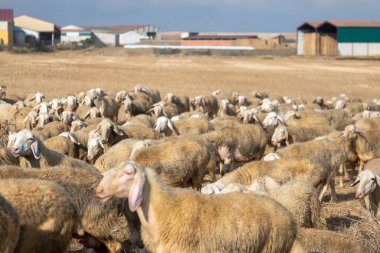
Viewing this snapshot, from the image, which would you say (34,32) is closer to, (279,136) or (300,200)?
(279,136)

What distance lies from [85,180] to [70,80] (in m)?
29.9

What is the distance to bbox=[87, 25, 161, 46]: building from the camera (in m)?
131

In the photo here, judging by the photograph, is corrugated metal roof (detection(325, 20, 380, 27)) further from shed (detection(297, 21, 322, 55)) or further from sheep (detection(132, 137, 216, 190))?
sheep (detection(132, 137, 216, 190))

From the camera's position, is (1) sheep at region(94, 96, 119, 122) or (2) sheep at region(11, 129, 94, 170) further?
(1) sheep at region(94, 96, 119, 122)

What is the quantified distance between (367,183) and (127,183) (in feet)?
17.5

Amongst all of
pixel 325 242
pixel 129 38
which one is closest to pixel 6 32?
pixel 129 38

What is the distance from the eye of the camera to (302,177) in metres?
11.1

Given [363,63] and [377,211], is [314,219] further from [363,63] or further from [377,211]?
[363,63]

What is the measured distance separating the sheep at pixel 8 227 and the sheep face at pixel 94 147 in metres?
6.87

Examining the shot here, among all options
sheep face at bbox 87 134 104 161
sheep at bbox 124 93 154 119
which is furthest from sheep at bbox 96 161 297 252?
sheep at bbox 124 93 154 119

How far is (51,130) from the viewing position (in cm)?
1496

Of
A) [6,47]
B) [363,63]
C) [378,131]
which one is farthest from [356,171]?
[6,47]

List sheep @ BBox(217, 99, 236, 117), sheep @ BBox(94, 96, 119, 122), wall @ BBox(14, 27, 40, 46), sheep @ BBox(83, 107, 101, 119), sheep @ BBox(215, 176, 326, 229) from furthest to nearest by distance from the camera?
wall @ BBox(14, 27, 40, 46)
sheep @ BBox(217, 99, 236, 117)
sheep @ BBox(94, 96, 119, 122)
sheep @ BBox(83, 107, 101, 119)
sheep @ BBox(215, 176, 326, 229)

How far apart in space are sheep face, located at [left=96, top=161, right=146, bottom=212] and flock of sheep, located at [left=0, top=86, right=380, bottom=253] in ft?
0.04
